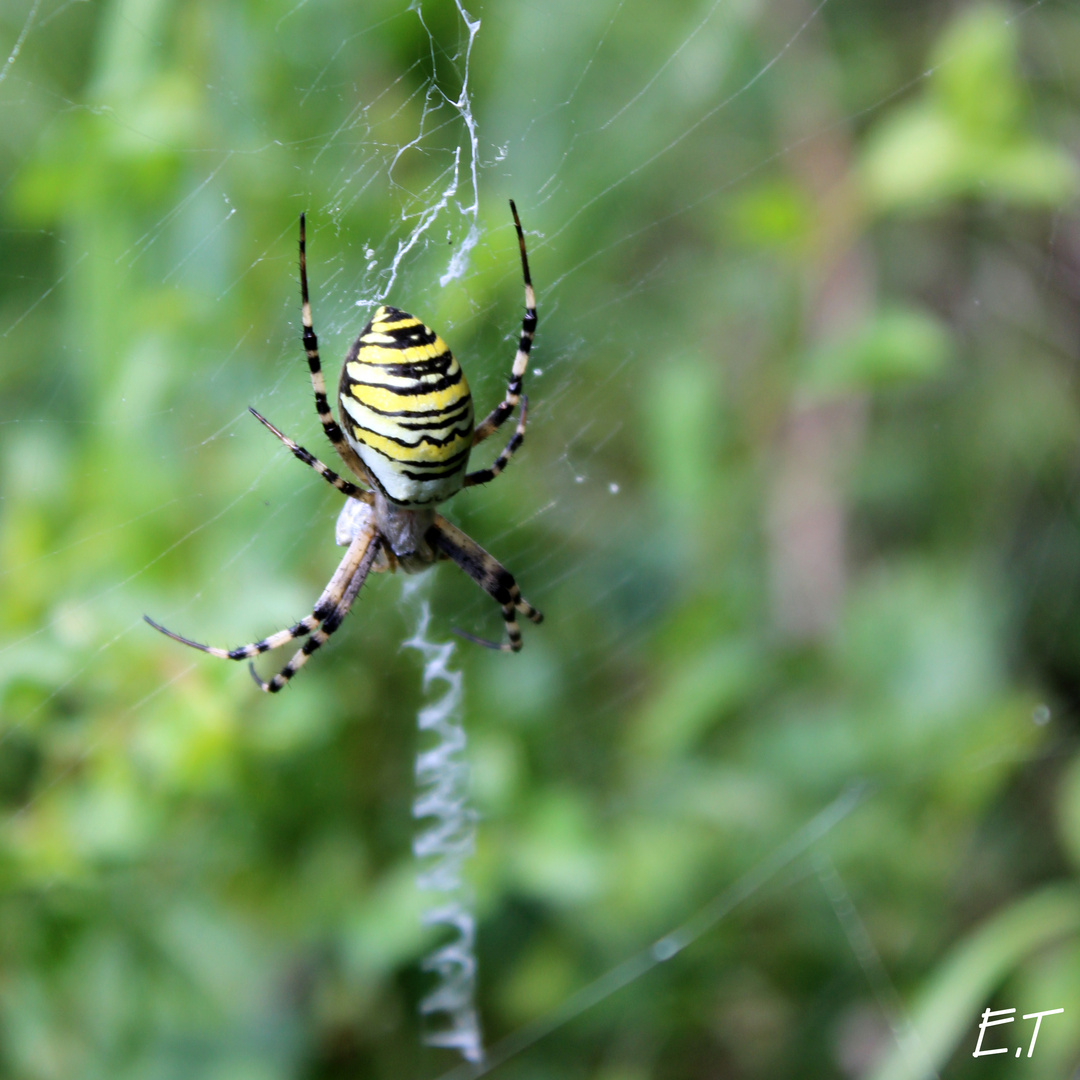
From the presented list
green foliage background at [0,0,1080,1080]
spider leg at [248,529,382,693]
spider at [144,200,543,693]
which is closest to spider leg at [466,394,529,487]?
spider at [144,200,543,693]

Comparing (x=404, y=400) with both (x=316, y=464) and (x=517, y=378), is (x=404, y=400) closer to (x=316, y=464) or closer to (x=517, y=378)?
(x=316, y=464)

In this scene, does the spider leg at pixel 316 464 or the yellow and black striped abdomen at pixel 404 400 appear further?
the spider leg at pixel 316 464

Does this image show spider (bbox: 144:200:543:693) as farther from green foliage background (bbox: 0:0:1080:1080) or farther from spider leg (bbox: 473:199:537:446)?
green foliage background (bbox: 0:0:1080:1080)

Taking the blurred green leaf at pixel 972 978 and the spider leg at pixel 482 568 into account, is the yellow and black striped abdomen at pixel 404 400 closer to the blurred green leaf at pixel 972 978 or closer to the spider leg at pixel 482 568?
the spider leg at pixel 482 568

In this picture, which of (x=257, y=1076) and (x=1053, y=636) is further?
(x=1053, y=636)

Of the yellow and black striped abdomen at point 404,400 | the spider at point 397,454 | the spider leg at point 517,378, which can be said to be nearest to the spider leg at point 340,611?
the spider at point 397,454

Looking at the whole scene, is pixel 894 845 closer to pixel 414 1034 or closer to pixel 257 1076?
pixel 414 1034

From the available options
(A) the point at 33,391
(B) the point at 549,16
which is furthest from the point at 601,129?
(A) the point at 33,391
